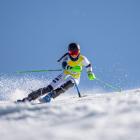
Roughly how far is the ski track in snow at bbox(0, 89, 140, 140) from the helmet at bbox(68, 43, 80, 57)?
4663 millimetres

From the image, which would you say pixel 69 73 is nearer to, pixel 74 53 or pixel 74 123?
pixel 74 53

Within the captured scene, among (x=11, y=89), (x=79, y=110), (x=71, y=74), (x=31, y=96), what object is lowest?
(x=79, y=110)

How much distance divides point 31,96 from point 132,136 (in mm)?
6009

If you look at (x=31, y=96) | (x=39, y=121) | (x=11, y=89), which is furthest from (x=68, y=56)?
(x=39, y=121)

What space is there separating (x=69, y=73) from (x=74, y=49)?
646 millimetres

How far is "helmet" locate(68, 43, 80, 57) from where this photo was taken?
9.30 m

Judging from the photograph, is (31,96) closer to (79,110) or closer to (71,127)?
(79,110)

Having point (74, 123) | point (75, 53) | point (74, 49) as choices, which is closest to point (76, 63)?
point (75, 53)

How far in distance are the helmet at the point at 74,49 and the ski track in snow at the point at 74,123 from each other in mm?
4663

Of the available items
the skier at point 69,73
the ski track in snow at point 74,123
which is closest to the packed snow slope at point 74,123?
the ski track in snow at point 74,123

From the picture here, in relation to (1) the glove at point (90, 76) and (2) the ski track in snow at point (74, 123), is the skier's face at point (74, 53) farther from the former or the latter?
(2) the ski track in snow at point (74, 123)

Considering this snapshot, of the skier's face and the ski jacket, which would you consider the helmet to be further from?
the ski jacket

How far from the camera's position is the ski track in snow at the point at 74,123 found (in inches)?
116

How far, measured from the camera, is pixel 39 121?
390cm
